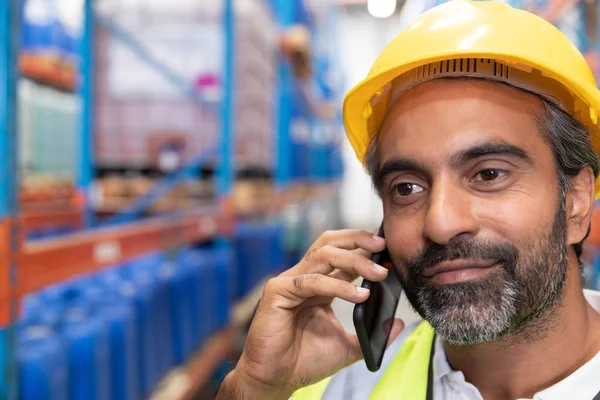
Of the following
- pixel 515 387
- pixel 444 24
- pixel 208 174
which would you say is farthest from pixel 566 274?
pixel 208 174

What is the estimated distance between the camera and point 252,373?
1579 millimetres

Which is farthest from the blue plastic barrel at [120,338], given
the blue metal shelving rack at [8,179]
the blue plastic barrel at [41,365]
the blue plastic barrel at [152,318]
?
the blue metal shelving rack at [8,179]

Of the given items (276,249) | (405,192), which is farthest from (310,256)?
(276,249)

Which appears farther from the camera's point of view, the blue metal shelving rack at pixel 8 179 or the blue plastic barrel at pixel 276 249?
the blue plastic barrel at pixel 276 249

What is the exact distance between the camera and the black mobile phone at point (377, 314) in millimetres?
1483

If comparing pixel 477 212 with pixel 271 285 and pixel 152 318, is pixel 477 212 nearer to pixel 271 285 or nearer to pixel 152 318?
pixel 271 285

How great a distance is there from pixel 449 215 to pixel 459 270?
0.12 meters

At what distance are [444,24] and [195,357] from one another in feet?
11.9

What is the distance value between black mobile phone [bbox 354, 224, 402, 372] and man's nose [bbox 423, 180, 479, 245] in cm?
24

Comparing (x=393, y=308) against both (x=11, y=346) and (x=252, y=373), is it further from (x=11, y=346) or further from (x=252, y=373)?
(x=11, y=346)

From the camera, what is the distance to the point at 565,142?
151cm

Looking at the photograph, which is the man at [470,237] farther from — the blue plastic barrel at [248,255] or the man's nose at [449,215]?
the blue plastic barrel at [248,255]

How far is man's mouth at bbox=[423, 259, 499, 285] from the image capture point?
1354 millimetres

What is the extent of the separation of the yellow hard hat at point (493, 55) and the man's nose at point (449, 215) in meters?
0.28
